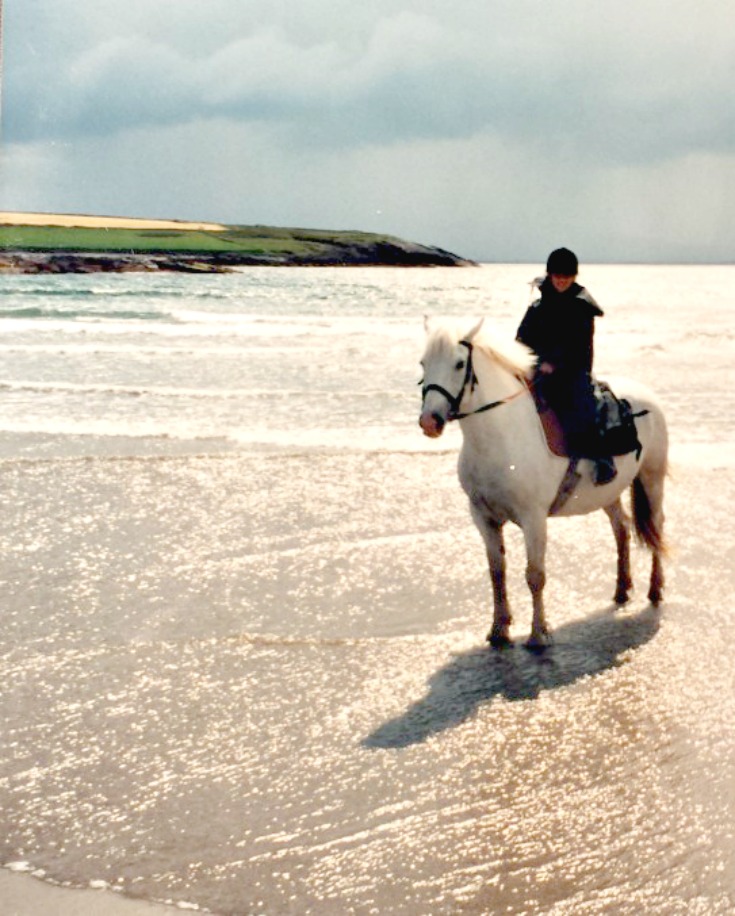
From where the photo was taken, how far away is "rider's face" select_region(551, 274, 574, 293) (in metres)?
6.24

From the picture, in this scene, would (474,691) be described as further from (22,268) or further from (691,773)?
(22,268)

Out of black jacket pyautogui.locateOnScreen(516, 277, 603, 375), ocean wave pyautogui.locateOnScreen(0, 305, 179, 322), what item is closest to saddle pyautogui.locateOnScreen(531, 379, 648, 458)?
black jacket pyautogui.locateOnScreen(516, 277, 603, 375)

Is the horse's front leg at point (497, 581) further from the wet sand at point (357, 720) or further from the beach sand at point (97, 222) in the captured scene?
the beach sand at point (97, 222)

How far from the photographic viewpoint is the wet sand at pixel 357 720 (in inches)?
152

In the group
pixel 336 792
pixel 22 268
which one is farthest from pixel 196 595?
pixel 22 268

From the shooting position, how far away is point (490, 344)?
19.0 ft

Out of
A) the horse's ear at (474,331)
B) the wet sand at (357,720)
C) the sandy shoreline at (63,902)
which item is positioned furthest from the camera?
the horse's ear at (474,331)

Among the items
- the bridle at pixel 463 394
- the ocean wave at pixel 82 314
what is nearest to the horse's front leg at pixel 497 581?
the bridle at pixel 463 394

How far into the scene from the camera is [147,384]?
19.7 metres

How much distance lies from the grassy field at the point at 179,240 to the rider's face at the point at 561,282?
323ft

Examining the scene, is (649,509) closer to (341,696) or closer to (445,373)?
(445,373)

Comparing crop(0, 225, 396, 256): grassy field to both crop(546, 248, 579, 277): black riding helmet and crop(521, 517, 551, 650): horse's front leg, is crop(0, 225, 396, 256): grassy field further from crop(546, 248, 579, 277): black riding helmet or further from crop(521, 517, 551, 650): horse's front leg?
crop(521, 517, 551, 650): horse's front leg

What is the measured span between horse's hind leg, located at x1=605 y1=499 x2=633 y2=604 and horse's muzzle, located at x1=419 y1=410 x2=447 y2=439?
230cm

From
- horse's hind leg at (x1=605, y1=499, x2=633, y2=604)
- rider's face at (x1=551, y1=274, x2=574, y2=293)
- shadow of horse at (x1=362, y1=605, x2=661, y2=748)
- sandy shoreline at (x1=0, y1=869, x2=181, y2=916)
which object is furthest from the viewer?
horse's hind leg at (x1=605, y1=499, x2=633, y2=604)
